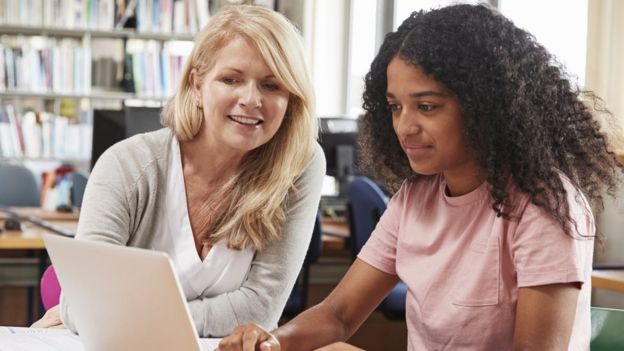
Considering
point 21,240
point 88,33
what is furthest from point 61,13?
point 21,240

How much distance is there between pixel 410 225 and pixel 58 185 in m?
4.38

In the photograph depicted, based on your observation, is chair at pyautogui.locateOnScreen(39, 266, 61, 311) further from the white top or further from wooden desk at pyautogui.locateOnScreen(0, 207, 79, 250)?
wooden desk at pyautogui.locateOnScreen(0, 207, 79, 250)

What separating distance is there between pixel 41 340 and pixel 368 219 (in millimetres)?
1954

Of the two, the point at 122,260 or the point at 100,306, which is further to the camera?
the point at 100,306

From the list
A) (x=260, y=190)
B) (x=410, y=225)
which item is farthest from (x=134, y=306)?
(x=260, y=190)

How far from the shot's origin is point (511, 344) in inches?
52.4

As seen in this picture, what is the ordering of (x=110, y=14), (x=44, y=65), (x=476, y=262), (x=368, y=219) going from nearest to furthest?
(x=476, y=262)
(x=368, y=219)
(x=44, y=65)
(x=110, y=14)

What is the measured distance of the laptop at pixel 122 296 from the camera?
3.46ft

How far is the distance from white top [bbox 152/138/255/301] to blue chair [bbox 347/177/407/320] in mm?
1527

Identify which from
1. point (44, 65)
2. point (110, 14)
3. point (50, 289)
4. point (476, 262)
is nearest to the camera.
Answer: point (476, 262)

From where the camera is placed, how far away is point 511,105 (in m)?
1.29

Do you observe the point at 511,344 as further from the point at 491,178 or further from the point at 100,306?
the point at 100,306

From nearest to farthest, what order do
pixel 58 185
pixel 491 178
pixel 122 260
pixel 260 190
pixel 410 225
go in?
pixel 122 260
pixel 491 178
pixel 410 225
pixel 260 190
pixel 58 185

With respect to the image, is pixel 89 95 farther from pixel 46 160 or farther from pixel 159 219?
pixel 159 219
